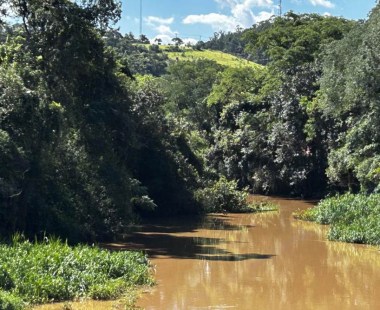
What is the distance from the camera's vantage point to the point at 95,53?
25688mm

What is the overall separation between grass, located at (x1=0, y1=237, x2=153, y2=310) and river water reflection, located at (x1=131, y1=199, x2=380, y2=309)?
845 millimetres

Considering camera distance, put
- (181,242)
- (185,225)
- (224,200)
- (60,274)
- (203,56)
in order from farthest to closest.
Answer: (203,56)
(224,200)
(185,225)
(181,242)
(60,274)

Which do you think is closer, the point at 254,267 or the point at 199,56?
the point at 254,267

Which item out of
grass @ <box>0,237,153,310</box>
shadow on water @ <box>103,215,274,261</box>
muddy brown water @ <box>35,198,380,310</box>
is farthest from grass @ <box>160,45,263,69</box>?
grass @ <box>0,237,153,310</box>

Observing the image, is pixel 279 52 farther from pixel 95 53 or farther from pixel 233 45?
pixel 233 45

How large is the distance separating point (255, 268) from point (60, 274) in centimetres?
646

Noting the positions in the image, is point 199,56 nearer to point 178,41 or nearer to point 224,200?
point 178,41

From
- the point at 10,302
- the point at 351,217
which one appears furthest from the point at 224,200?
the point at 10,302

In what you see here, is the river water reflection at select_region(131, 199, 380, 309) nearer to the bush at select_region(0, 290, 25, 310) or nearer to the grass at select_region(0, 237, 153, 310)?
the grass at select_region(0, 237, 153, 310)

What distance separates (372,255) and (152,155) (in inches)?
573

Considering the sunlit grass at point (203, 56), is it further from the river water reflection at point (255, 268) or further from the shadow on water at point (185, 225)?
the river water reflection at point (255, 268)

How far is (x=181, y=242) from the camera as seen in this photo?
23.9 meters

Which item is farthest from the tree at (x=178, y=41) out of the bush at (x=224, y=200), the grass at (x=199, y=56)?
the bush at (x=224, y=200)

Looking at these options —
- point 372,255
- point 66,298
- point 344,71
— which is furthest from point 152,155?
point 66,298
